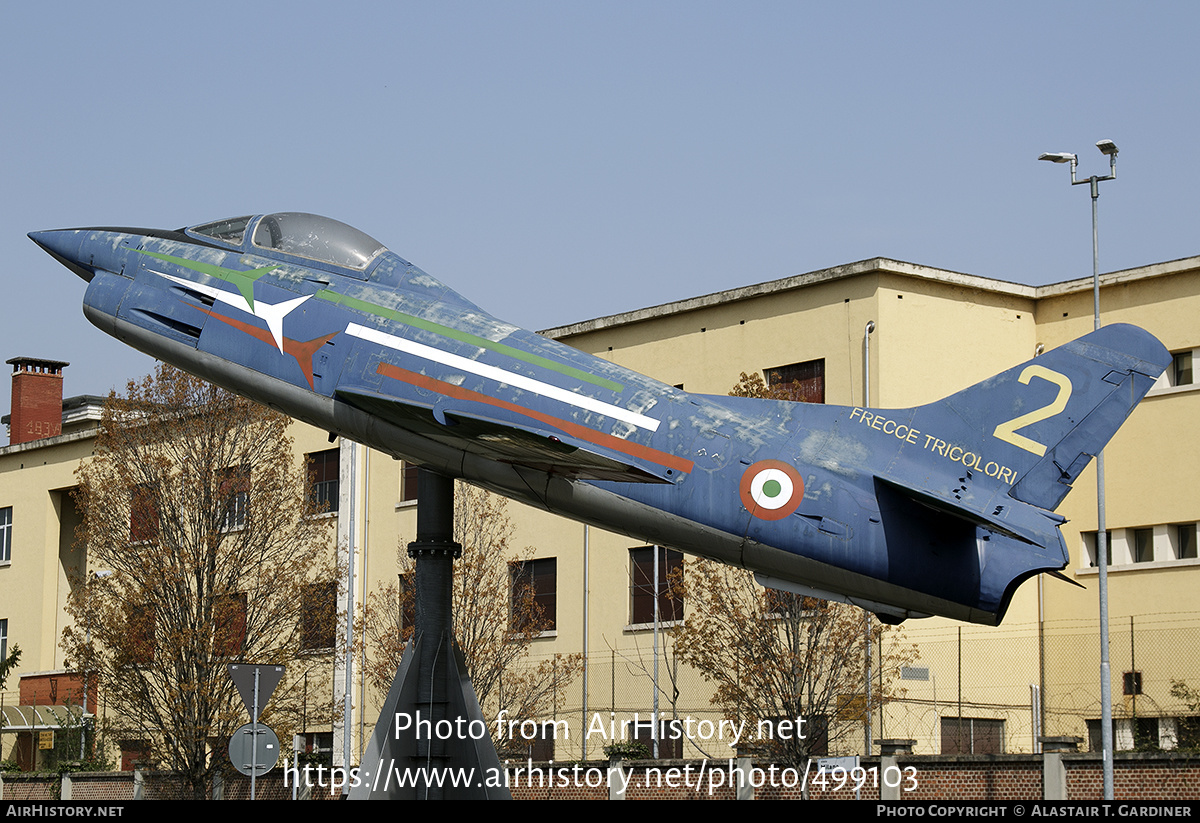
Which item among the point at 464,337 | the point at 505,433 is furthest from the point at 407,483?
the point at 505,433

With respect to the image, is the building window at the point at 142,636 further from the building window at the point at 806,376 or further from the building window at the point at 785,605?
the building window at the point at 806,376

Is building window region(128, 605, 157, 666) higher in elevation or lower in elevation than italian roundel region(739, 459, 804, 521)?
lower

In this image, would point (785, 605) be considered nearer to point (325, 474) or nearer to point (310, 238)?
point (310, 238)

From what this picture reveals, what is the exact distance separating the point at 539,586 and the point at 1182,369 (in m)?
18.5

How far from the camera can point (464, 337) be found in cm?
1598

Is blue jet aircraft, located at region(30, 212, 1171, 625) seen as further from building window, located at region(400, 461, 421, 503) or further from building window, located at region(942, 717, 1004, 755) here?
building window, located at region(400, 461, 421, 503)

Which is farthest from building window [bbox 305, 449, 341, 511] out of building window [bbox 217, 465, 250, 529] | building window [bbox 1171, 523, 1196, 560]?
building window [bbox 1171, 523, 1196, 560]

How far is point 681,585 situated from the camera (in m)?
31.3

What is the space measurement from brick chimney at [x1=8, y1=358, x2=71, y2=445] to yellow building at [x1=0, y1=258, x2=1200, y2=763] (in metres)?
25.7

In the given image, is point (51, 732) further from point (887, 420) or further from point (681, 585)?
point (887, 420)

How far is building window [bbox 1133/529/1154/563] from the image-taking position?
35.8 meters

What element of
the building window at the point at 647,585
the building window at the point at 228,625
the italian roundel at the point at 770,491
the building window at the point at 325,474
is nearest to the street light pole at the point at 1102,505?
the building window at the point at 647,585

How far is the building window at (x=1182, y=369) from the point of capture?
35.6m

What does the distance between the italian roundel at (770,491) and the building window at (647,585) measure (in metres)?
22.6
